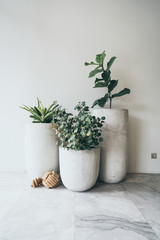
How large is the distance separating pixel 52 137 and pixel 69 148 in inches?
12.8

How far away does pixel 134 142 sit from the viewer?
84.8 inches

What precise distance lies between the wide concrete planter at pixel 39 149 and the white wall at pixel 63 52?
468 mm

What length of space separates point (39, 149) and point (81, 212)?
2.66 feet

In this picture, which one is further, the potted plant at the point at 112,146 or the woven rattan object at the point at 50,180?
the potted plant at the point at 112,146

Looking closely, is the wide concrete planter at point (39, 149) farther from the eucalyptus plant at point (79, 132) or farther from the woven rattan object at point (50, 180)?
the eucalyptus plant at point (79, 132)

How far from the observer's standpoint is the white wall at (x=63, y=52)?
2146 mm

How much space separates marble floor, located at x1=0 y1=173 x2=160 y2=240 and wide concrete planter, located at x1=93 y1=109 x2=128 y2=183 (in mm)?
128

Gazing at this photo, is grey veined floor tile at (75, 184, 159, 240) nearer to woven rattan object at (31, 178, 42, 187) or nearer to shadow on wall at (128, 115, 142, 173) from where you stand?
woven rattan object at (31, 178, 42, 187)

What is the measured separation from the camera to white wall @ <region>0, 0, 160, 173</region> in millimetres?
2146

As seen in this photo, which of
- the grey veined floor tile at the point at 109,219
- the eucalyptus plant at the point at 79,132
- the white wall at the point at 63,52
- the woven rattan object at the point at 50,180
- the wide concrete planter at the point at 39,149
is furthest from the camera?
the white wall at the point at 63,52

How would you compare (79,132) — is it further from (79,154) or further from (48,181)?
(48,181)

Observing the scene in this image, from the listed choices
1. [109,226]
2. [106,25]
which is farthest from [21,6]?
[109,226]

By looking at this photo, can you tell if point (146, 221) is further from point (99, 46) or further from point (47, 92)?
point (99, 46)

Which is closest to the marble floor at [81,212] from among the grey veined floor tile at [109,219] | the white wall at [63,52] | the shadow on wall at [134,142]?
the grey veined floor tile at [109,219]
